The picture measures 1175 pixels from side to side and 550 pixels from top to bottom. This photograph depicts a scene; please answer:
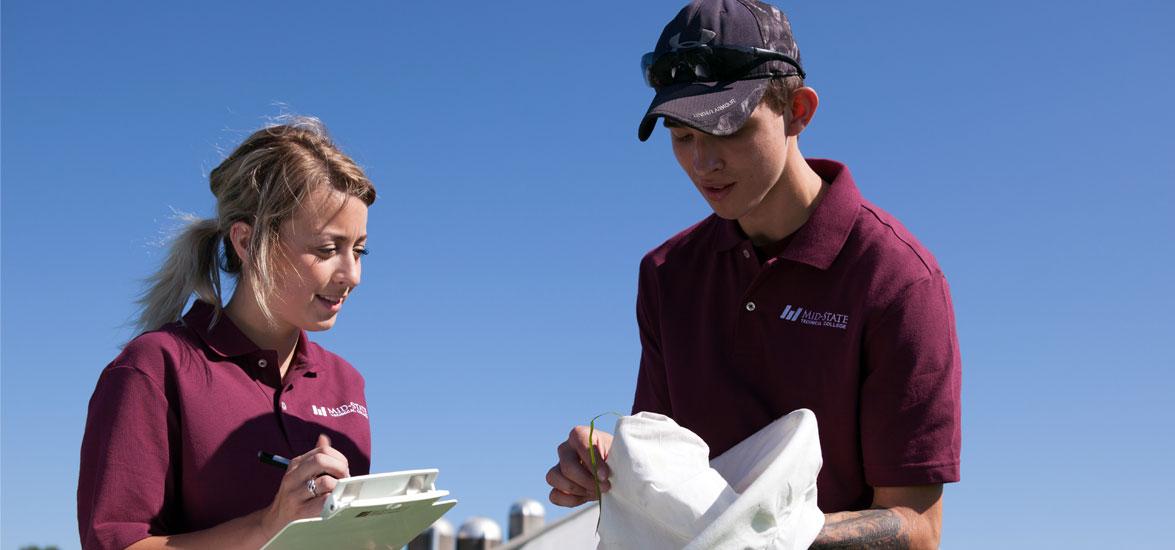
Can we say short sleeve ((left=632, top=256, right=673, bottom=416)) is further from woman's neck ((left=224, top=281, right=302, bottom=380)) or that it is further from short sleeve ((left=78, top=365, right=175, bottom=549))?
short sleeve ((left=78, top=365, right=175, bottom=549))

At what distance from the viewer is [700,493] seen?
245 cm

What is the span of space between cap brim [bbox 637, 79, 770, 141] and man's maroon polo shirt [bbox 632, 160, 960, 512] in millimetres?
405

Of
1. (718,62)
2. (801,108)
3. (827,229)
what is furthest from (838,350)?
(718,62)

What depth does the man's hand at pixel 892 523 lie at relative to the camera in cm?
276

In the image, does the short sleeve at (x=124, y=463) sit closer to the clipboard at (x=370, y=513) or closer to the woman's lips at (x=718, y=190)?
the clipboard at (x=370, y=513)

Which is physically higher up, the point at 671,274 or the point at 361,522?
the point at 671,274

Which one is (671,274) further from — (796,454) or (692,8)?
(796,454)

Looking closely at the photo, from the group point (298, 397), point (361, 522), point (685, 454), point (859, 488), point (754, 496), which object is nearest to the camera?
point (754, 496)

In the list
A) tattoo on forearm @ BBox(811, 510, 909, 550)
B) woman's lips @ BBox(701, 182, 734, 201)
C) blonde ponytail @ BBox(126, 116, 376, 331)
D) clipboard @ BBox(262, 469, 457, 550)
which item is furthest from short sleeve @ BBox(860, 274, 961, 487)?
blonde ponytail @ BBox(126, 116, 376, 331)

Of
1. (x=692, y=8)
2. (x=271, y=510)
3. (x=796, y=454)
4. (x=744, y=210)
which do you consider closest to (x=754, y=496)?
(x=796, y=454)

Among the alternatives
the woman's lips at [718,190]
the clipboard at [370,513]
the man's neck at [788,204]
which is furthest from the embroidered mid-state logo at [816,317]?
the clipboard at [370,513]

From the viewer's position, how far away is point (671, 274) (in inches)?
142

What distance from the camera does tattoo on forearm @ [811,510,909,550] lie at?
8.95ft

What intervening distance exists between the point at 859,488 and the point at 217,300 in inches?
77.1
